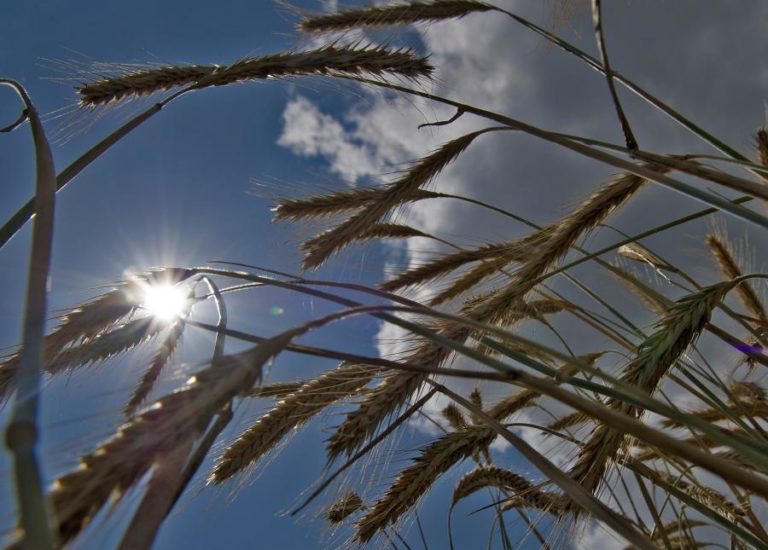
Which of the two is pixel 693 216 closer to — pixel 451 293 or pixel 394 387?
pixel 451 293

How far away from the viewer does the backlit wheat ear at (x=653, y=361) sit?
54.8 inches

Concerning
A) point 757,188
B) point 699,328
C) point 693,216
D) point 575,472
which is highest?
point 693,216

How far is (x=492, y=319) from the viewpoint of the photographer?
1.82m

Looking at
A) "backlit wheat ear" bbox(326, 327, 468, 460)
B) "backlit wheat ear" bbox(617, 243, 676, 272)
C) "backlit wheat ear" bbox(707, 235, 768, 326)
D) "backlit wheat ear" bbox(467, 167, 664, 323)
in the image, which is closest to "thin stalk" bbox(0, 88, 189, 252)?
"backlit wheat ear" bbox(326, 327, 468, 460)

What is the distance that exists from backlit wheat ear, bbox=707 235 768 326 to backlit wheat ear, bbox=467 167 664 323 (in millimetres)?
1596

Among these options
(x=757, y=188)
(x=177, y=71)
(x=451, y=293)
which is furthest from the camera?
(x=451, y=293)

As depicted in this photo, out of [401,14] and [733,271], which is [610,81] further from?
[733,271]

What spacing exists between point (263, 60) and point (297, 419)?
4.11 feet

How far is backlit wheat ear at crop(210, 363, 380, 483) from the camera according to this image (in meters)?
1.75

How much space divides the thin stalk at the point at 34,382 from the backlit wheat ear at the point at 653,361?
117 centimetres

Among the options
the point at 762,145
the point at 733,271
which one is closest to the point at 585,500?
the point at 762,145

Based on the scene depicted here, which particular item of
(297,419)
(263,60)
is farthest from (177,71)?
(297,419)

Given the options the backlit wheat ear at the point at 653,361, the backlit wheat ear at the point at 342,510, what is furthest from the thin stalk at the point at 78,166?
the backlit wheat ear at the point at 342,510

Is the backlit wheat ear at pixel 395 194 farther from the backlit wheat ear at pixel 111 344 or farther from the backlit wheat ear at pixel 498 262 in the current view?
the backlit wheat ear at pixel 111 344
